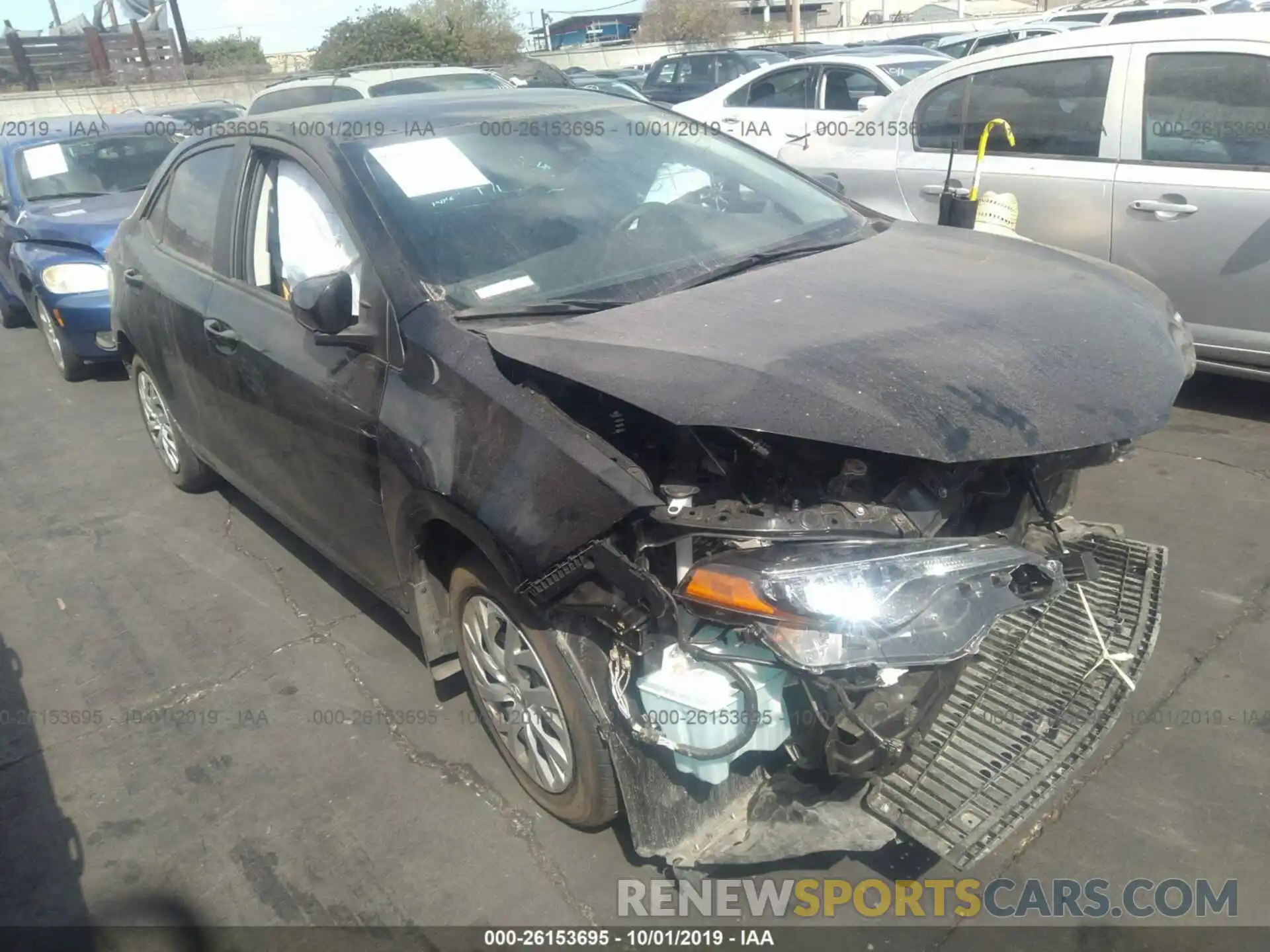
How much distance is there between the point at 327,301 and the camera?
260 cm

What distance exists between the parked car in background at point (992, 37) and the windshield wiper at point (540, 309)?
40.4 ft

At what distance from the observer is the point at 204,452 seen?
4.20 m

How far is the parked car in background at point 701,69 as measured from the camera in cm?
1437

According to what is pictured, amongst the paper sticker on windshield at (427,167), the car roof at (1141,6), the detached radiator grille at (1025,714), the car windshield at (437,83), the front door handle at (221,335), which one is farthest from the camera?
the car roof at (1141,6)

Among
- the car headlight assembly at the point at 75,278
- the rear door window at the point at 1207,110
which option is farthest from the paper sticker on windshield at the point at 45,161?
the rear door window at the point at 1207,110

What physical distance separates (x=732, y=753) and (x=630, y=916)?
602 millimetres

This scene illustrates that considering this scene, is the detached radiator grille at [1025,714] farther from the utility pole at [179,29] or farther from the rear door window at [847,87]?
the utility pole at [179,29]

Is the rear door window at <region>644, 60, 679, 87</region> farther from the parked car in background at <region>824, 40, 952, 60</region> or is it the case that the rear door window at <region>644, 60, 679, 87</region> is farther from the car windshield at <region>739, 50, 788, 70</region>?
the parked car in background at <region>824, 40, 952, 60</region>

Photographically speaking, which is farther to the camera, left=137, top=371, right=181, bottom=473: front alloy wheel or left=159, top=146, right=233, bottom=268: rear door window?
left=137, top=371, right=181, bottom=473: front alloy wheel

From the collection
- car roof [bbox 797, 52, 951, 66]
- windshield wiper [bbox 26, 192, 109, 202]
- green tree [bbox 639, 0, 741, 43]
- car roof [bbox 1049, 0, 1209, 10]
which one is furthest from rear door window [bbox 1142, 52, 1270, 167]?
green tree [bbox 639, 0, 741, 43]

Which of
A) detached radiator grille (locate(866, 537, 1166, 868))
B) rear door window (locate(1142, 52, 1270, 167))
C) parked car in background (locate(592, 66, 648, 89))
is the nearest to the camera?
detached radiator grille (locate(866, 537, 1166, 868))

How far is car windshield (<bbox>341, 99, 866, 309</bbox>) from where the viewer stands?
2.75 metres

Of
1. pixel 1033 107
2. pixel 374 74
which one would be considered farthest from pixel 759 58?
pixel 1033 107

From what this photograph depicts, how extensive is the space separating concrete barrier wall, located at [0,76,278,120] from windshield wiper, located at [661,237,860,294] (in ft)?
86.1
